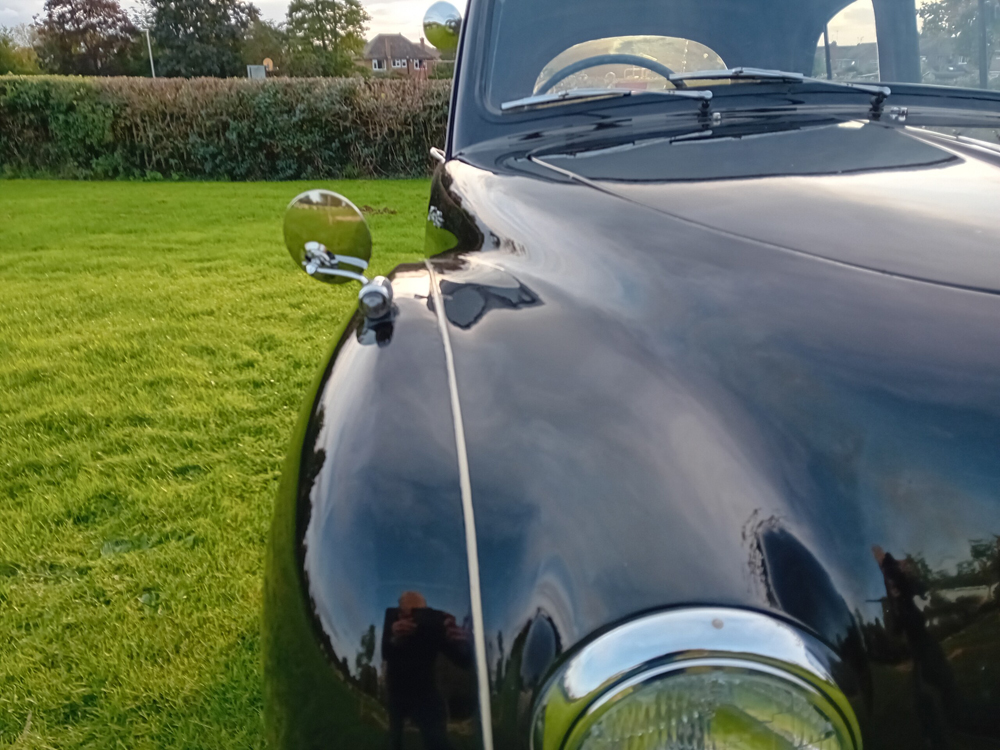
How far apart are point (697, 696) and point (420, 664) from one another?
258mm

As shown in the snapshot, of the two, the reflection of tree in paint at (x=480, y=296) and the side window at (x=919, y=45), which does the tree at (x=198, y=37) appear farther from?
the reflection of tree in paint at (x=480, y=296)

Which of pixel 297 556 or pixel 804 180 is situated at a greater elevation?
pixel 804 180

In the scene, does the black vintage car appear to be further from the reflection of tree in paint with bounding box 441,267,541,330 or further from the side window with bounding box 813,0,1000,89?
the side window with bounding box 813,0,1000,89

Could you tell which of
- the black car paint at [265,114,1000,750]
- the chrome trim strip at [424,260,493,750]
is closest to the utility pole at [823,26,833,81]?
the black car paint at [265,114,1000,750]

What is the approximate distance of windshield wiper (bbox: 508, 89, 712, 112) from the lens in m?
2.12

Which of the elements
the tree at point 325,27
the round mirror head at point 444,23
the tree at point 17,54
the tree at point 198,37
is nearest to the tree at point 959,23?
the round mirror head at point 444,23

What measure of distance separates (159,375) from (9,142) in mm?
14260

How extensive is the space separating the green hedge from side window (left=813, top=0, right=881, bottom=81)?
1243 cm

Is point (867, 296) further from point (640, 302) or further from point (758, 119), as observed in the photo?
point (758, 119)

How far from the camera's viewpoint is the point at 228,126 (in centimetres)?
1475

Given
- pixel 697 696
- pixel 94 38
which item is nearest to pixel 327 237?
pixel 697 696

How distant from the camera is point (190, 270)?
6.56 m

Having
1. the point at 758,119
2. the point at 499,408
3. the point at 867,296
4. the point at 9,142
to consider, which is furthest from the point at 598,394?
the point at 9,142

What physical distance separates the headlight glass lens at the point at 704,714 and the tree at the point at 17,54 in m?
43.1
